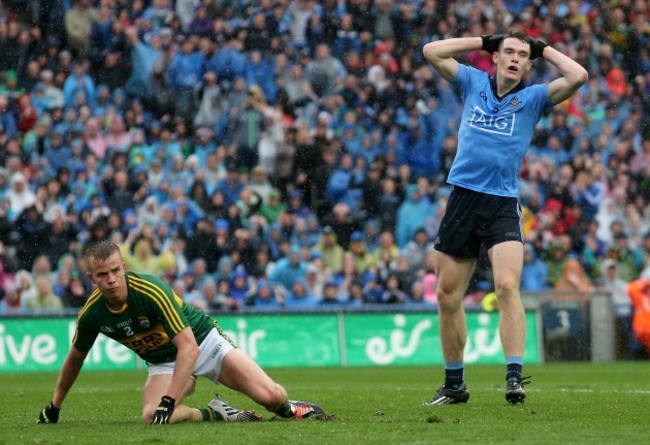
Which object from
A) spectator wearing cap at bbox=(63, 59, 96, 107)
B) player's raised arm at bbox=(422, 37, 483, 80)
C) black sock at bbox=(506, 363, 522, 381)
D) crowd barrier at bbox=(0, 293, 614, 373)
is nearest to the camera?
black sock at bbox=(506, 363, 522, 381)

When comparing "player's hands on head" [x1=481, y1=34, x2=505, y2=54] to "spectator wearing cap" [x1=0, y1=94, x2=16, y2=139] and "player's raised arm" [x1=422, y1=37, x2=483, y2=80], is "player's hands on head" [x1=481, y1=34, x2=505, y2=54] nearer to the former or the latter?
"player's raised arm" [x1=422, y1=37, x2=483, y2=80]

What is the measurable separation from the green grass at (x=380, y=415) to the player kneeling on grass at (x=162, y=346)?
0.68 ft

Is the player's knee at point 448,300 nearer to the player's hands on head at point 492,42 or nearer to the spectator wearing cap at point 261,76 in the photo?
the player's hands on head at point 492,42

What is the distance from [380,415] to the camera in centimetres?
853

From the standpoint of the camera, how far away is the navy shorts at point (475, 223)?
928 centimetres

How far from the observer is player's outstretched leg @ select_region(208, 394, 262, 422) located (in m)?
8.28

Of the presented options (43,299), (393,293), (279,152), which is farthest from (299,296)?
(43,299)

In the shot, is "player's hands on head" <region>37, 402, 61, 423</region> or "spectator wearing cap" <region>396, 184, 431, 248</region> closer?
"player's hands on head" <region>37, 402, 61, 423</region>

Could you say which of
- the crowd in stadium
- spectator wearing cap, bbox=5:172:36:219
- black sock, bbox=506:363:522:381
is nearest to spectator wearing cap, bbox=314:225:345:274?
the crowd in stadium

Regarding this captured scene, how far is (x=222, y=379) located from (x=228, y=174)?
1181 cm

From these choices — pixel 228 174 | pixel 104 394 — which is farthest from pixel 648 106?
pixel 104 394

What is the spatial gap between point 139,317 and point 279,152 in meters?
13.0

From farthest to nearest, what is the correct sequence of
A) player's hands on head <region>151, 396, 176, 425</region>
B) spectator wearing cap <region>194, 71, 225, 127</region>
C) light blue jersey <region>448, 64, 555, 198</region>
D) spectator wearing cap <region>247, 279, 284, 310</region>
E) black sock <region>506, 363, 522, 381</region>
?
spectator wearing cap <region>194, 71, 225, 127</region>
spectator wearing cap <region>247, 279, 284, 310</region>
light blue jersey <region>448, 64, 555, 198</region>
black sock <region>506, 363, 522, 381</region>
player's hands on head <region>151, 396, 176, 425</region>

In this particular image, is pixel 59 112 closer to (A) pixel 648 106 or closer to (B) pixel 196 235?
(B) pixel 196 235
